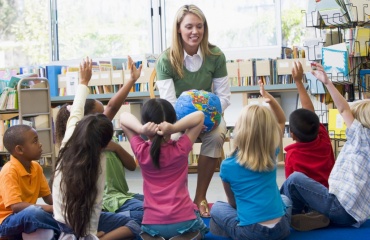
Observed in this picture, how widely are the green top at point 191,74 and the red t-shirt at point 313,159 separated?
77 centimetres

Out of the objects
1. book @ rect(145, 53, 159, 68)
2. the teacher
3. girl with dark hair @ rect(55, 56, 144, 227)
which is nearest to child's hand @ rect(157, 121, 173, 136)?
girl with dark hair @ rect(55, 56, 144, 227)

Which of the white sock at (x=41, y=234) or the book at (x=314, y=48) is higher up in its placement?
the book at (x=314, y=48)

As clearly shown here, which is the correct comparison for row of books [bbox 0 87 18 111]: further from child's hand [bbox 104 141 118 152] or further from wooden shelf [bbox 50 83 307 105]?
child's hand [bbox 104 141 118 152]

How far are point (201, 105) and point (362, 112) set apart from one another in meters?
0.91

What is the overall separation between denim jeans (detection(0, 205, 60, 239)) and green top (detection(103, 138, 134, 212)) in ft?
1.09

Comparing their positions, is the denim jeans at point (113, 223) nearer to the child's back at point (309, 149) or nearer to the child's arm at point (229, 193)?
the child's arm at point (229, 193)

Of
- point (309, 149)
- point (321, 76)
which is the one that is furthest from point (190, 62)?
point (309, 149)

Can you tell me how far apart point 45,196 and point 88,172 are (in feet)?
2.38

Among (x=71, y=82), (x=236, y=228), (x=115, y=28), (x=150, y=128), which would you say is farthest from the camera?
(x=115, y=28)

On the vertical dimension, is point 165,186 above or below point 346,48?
below

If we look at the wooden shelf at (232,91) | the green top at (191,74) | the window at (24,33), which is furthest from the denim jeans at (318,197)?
the window at (24,33)

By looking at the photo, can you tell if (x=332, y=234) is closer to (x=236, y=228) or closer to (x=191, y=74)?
(x=236, y=228)

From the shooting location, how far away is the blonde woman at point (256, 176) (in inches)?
121

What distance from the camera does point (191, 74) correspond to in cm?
411
